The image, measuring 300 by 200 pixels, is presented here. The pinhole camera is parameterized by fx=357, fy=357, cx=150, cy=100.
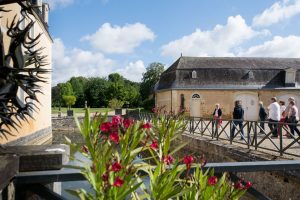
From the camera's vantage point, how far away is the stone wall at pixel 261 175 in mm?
7484

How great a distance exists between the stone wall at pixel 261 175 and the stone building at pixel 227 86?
17.1m

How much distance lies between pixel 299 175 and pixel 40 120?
417 inches

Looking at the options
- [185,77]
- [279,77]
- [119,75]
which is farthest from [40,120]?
[119,75]

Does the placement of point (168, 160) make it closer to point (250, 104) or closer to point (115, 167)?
point (115, 167)

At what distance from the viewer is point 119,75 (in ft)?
271

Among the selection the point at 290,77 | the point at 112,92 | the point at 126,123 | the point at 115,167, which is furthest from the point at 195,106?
the point at 112,92

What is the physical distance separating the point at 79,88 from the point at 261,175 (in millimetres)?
66324

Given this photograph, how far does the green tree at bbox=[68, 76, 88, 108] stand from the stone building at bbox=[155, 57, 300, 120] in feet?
119

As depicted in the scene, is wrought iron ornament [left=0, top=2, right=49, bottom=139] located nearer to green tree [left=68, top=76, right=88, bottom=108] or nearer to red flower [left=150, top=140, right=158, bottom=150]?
red flower [left=150, top=140, right=158, bottom=150]

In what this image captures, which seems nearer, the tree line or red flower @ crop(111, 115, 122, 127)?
red flower @ crop(111, 115, 122, 127)

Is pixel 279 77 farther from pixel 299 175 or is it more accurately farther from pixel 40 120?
Result: pixel 299 175

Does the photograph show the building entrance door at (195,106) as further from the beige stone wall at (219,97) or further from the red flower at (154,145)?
the red flower at (154,145)

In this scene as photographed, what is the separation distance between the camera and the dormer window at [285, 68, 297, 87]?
2992cm

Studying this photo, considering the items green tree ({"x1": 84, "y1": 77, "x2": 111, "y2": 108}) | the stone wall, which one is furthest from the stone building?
green tree ({"x1": 84, "y1": 77, "x2": 111, "y2": 108})
